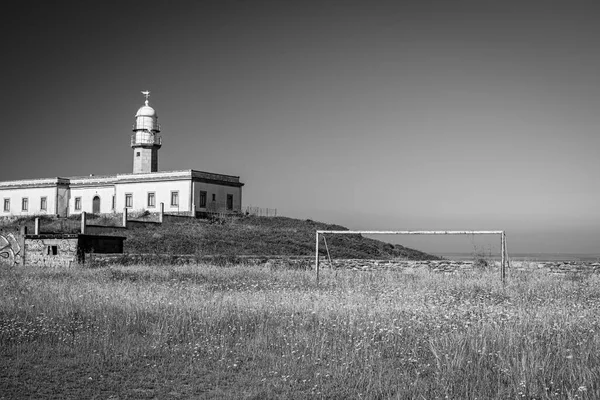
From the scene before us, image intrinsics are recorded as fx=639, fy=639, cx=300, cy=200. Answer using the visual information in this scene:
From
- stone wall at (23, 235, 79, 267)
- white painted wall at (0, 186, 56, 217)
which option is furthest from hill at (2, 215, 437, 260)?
stone wall at (23, 235, 79, 267)

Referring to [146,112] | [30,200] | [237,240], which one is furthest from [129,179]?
[237,240]

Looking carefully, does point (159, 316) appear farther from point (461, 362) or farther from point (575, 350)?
point (575, 350)

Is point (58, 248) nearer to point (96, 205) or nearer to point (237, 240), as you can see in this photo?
point (237, 240)

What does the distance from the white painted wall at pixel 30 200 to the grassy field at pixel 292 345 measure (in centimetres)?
4658

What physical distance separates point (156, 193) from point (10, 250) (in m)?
27.4

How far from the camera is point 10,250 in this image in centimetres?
2577

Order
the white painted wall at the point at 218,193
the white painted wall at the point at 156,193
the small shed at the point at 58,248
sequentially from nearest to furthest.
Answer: the small shed at the point at 58,248
the white painted wall at the point at 156,193
the white painted wall at the point at 218,193

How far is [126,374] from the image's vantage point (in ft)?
24.8

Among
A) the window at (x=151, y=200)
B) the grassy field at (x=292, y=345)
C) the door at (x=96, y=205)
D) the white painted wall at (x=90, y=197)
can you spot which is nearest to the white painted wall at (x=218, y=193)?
the window at (x=151, y=200)

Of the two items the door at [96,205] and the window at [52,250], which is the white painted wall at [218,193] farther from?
the window at [52,250]

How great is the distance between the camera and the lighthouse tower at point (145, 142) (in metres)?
57.6

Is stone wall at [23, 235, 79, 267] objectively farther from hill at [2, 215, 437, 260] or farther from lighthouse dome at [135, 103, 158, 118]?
lighthouse dome at [135, 103, 158, 118]

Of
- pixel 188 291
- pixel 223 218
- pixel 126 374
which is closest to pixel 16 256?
pixel 188 291

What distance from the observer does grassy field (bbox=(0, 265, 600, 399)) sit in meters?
6.96
